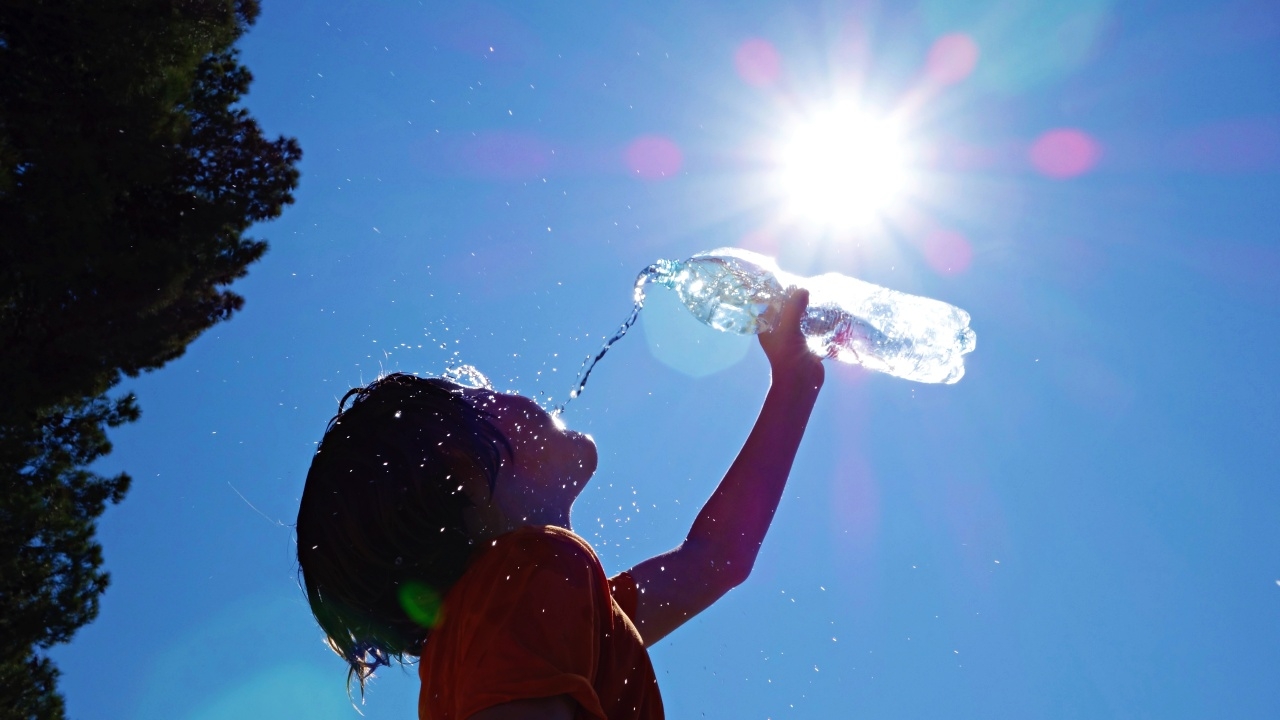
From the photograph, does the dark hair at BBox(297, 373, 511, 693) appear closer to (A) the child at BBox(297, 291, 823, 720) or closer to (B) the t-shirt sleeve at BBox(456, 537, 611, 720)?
(A) the child at BBox(297, 291, 823, 720)

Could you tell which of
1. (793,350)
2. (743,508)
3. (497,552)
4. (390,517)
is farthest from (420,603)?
(793,350)

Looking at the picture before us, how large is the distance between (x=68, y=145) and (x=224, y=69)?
2.26 meters

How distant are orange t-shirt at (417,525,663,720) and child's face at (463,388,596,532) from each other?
35 cm

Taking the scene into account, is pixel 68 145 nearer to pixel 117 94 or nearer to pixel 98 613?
pixel 117 94

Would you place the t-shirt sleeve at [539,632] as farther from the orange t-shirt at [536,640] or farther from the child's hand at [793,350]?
the child's hand at [793,350]

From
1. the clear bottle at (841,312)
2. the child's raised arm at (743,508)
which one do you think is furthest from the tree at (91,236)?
the child's raised arm at (743,508)

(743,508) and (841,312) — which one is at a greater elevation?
(841,312)

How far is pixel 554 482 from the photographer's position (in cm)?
238

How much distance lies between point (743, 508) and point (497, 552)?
1048 millimetres

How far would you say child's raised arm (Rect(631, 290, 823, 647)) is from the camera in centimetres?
237

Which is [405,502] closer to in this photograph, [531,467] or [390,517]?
[390,517]

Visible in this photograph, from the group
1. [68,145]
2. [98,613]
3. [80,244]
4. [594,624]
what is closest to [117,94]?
[68,145]

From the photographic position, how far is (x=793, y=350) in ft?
9.53

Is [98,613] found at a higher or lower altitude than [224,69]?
lower
